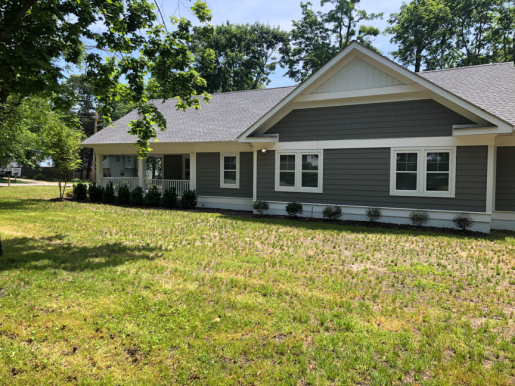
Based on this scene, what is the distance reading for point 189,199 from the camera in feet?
48.2

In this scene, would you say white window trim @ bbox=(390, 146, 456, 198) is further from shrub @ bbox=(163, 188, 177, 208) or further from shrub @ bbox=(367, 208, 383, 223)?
shrub @ bbox=(163, 188, 177, 208)

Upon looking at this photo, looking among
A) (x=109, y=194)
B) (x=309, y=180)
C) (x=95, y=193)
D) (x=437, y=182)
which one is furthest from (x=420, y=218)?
(x=95, y=193)

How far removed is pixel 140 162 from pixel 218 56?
78.4 ft

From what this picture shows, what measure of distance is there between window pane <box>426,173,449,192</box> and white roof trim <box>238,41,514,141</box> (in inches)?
77.3

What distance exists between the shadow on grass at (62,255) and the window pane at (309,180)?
6.91 metres

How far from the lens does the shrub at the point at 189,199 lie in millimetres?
14672

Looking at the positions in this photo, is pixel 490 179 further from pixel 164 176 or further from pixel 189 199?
pixel 164 176

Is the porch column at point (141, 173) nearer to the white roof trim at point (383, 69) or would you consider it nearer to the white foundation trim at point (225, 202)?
the white foundation trim at point (225, 202)

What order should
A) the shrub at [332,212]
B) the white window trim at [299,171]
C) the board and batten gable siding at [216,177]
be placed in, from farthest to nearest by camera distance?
1. the board and batten gable siding at [216,177]
2. the white window trim at [299,171]
3. the shrub at [332,212]

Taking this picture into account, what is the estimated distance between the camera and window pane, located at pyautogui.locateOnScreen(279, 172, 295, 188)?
12.7 m

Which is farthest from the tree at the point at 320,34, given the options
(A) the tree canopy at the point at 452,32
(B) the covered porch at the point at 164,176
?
(B) the covered porch at the point at 164,176

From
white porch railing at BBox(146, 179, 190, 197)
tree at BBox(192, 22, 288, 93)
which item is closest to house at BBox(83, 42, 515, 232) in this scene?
white porch railing at BBox(146, 179, 190, 197)

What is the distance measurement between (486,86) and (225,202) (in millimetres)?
11052

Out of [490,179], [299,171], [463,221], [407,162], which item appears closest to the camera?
[490,179]
